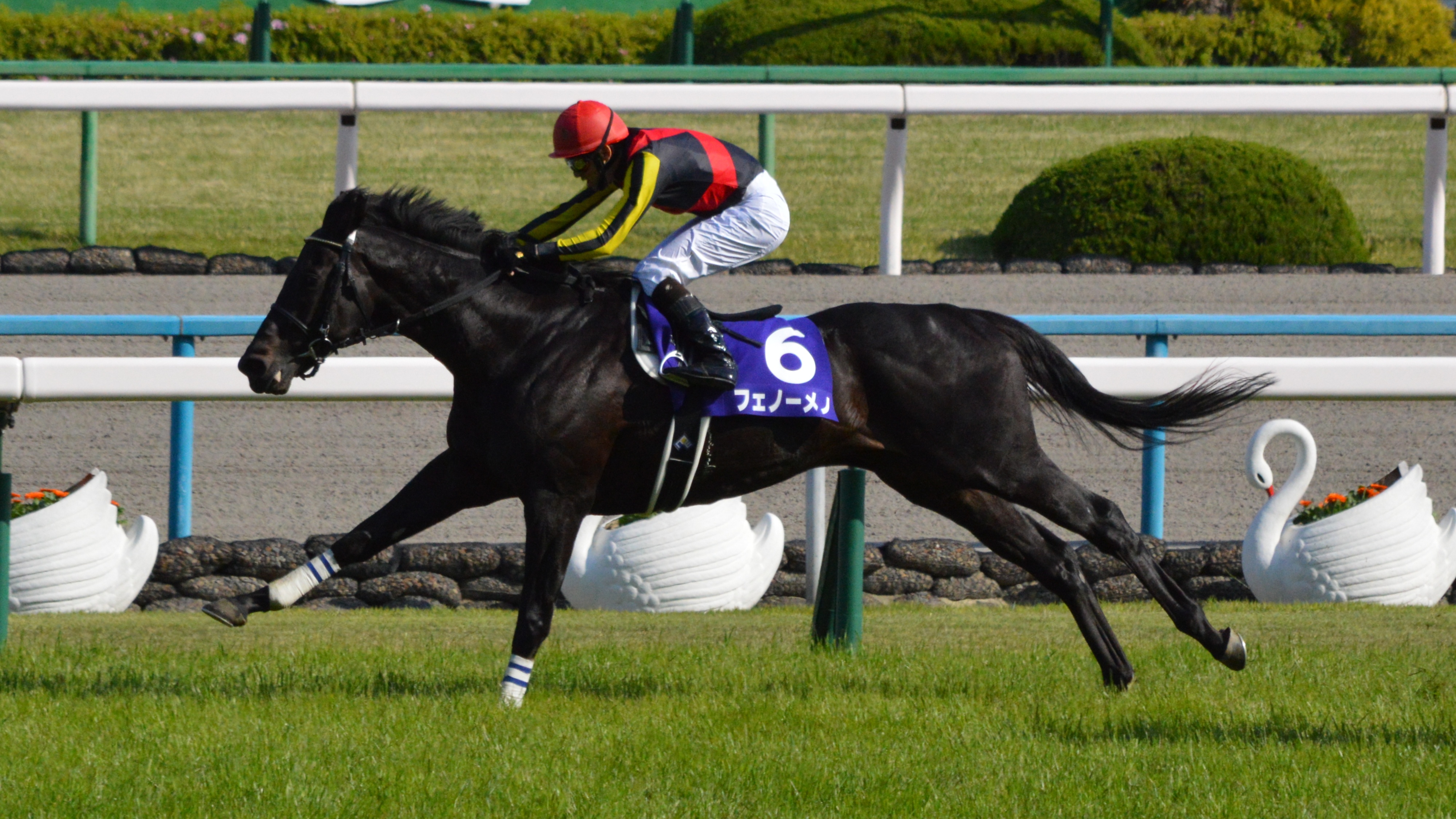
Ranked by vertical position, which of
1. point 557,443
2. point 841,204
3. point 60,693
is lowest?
point 60,693

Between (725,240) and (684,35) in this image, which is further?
(684,35)

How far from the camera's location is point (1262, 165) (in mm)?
10594

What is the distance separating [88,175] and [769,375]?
270 inches

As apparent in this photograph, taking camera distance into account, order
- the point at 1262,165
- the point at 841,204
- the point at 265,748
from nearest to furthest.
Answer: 1. the point at 265,748
2. the point at 1262,165
3. the point at 841,204

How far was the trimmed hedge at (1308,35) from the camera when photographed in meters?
19.8

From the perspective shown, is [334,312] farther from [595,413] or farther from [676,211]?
[676,211]

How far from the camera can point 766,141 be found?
9.98 metres

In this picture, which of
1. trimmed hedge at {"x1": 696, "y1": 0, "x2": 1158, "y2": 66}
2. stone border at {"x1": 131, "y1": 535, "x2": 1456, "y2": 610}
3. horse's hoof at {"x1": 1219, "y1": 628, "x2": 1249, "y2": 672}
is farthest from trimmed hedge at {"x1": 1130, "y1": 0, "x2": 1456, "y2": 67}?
horse's hoof at {"x1": 1219, "y1": 628, "x2": 1249, "y2": 672}

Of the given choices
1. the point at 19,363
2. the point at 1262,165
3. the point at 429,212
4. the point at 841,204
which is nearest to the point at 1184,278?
the point at 1262,165

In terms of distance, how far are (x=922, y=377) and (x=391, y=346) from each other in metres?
4.64

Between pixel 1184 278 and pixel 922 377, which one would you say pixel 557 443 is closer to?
pixel 922 377

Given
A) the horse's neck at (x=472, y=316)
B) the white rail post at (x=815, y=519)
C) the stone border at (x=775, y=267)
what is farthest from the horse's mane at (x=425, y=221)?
the stone border at (x=775, y=267)

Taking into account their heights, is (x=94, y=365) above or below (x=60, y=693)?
above

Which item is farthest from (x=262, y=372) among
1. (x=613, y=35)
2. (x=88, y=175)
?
(x=613, y=35)
